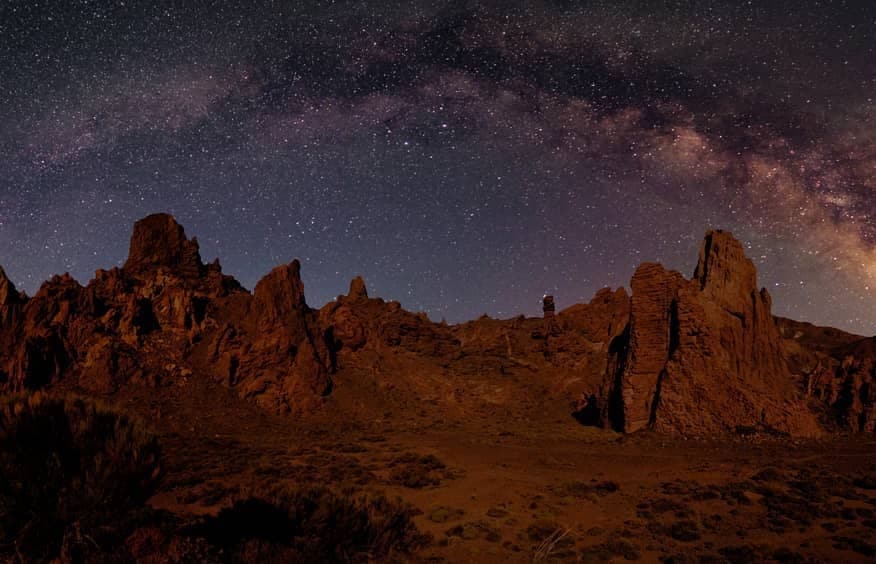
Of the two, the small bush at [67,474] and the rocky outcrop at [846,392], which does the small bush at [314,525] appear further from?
the rocky outcrop at [846,392]

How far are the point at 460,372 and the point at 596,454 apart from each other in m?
37.1

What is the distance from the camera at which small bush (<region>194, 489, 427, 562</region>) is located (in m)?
9.30

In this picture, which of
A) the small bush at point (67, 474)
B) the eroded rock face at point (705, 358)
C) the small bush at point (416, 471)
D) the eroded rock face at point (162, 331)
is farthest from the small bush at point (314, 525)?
the eroded rock face at point (162, 331)

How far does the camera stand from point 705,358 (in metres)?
37.6

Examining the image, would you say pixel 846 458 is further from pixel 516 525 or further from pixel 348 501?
pixel 348 501

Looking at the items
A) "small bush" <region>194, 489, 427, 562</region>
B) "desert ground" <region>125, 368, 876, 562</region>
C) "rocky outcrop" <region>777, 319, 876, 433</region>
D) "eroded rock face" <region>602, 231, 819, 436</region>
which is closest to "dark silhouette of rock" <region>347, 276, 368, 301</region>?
"desert ground" <region>125, 368, 876, 562</region>

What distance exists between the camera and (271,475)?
24.3 metres

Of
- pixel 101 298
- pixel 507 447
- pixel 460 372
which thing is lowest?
pixel 507 447

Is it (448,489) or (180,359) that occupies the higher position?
(180,359)

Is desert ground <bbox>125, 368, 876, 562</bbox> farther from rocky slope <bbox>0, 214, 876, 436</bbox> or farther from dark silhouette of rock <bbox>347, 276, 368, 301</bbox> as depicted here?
dark silhouette of rock <bbox>347, 276, 368, 301</bbox>

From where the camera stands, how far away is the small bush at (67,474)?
7035 millimetres

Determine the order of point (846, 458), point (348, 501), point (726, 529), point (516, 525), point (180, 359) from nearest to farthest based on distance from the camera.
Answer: point (348, 501), point (726, 529), point (516, 525), point (846, 458), point (180, 359)

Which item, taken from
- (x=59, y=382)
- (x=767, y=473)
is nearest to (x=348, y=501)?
(x=767, y=473)

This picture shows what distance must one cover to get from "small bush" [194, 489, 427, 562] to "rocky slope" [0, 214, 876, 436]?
33409mm
